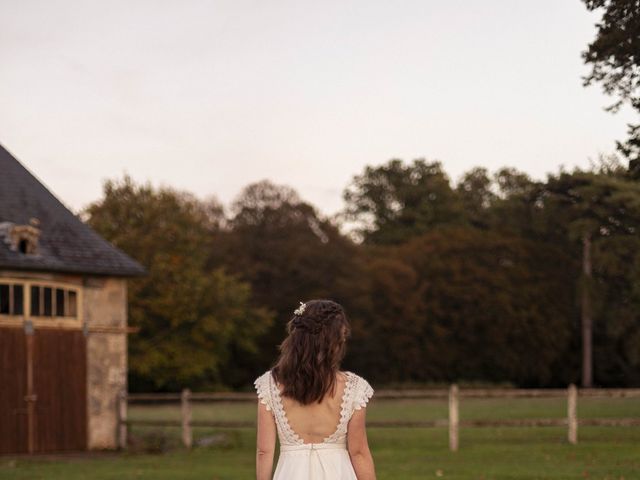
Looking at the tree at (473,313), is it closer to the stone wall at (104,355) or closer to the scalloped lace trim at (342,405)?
the stone wall at (104,355)

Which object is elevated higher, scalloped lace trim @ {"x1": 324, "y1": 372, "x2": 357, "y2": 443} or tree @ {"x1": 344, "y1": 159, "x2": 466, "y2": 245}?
tree @ {"x1": 344, "y1": 159, "x2": 466, "y2": 245}

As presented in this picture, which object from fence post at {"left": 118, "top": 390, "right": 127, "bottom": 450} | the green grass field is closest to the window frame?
fence post at {"left": 118, "top": 390, "right": 127, "bottom": 450}

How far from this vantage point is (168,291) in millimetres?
49438

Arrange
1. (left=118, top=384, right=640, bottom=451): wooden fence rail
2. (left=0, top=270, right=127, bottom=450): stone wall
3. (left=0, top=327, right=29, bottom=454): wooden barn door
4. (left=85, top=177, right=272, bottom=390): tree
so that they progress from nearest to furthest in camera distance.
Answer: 1. (left=118, top=384, right=640, bottom=451): wooden fence rail
2. (left=0, top=327, right=29, bottom=454): wooden barn door
3. (left=0, top=270, right=127, bottom=450): stone wall
4. (left=85, top=177, right=272, bottom=390): tree

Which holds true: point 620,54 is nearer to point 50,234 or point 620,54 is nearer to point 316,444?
point 316,444

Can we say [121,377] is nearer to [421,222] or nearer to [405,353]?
[405,353]

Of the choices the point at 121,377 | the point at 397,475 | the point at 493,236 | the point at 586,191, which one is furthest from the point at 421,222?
the point at 397,475

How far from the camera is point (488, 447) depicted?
2188cm

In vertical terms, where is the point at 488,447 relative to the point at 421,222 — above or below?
below

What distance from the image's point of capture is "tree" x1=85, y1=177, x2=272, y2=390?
161 ft

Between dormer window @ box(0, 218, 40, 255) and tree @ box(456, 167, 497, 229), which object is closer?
dormer window @ box(0, 218, 40, 255)

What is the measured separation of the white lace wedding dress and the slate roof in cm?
1613

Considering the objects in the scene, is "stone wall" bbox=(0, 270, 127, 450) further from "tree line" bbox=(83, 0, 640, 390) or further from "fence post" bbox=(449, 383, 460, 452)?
"tree line" bbox=(83, 0, 640, 390)

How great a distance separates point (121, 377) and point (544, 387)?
36074mm
